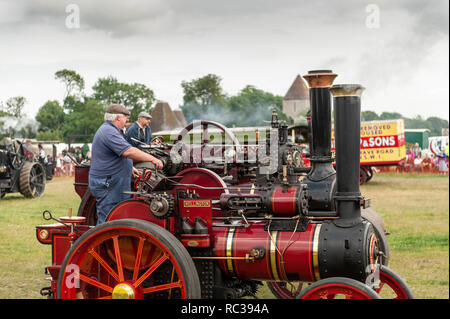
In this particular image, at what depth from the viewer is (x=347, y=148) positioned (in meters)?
3.32

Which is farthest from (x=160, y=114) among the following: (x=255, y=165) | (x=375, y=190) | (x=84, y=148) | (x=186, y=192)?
(x=186, y=192)

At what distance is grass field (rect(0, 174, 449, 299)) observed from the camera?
572 cm

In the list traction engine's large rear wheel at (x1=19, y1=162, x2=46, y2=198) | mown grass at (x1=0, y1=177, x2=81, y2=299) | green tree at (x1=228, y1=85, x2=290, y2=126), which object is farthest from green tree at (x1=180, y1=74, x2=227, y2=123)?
mown grass at (x1=0, y1=177, x2=81, y2=299)

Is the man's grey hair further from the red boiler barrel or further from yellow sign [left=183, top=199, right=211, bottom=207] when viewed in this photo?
the red boiler barrel

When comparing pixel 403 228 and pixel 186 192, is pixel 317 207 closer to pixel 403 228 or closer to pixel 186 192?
pixel 186 192

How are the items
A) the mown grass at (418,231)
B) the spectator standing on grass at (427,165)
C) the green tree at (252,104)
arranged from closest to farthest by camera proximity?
the mown grass at (418,231) < the spectator standing on grass at (427,165) < the green tree at (252,104)

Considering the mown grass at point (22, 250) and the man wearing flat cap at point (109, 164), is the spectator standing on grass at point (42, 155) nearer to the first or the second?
the mown grass at point (22, 250)

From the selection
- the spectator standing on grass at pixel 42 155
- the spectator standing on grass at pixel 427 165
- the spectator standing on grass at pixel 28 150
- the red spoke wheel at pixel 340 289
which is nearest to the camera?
the red spoke wheel at pixel 340 289

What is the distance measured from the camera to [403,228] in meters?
9.15

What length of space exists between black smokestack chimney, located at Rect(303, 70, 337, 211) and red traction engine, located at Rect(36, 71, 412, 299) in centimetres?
117

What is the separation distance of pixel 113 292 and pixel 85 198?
7.48 feet

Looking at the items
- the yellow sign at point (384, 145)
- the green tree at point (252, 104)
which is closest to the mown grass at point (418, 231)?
the yellow sign at point (384, 145)

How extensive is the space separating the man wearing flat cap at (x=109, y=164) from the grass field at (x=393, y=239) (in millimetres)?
1863

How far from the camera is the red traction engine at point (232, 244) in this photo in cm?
330
